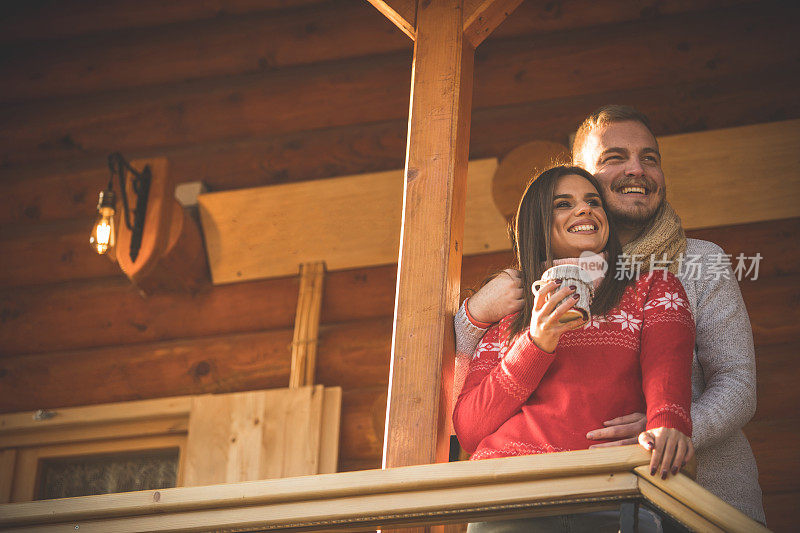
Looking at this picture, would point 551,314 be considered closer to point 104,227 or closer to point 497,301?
point 497,301

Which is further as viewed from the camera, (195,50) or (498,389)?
(195,50)

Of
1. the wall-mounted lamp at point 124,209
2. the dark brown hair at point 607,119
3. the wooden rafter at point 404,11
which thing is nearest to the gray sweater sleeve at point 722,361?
the dark brown hair at point 607,119

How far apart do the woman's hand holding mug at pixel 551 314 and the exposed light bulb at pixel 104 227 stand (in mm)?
2582

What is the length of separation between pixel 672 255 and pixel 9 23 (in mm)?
4112

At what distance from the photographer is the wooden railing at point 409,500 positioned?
2.00 meters

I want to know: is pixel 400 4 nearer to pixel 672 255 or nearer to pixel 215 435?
pixel 672 255

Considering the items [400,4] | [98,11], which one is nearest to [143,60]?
[98,11]

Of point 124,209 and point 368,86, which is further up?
point 368,86

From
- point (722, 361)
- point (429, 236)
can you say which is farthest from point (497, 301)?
point (722, 361)

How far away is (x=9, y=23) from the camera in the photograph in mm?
5422

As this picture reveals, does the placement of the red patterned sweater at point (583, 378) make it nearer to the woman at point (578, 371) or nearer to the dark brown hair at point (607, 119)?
the woman at point (578, 371)

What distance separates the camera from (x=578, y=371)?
7.87 ft

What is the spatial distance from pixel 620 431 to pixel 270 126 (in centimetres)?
319

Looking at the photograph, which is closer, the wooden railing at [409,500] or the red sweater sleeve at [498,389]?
the wooden railing at [409,500]
